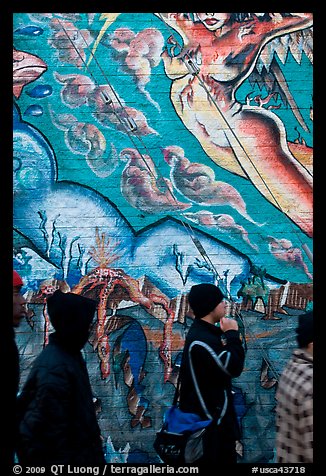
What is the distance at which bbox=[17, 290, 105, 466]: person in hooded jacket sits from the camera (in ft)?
11.9

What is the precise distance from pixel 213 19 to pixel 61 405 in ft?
13.8

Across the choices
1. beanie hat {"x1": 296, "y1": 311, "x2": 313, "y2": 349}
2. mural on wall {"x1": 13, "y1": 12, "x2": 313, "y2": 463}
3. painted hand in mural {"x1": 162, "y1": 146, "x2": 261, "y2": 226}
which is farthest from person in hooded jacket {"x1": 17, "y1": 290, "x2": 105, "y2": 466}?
painted hand in mural {"x1": 162, "y1": 146, "x2": 261, "y2": 226}

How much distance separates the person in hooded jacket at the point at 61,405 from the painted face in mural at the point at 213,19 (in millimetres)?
A: 3570

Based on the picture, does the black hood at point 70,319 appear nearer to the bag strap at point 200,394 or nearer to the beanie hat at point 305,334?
the bag strap at point 200,394

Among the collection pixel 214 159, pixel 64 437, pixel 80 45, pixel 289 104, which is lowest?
pixel 64 437

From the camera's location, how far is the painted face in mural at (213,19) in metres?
6.45

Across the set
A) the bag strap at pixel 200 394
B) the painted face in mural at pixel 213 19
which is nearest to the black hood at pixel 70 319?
the bag strap at pixel 200 394

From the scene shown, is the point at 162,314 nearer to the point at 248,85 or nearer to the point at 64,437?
the point at 248,85

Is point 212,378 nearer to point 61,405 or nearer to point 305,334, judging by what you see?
point 305,334

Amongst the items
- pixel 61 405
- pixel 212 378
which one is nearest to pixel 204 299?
pixel 212 378

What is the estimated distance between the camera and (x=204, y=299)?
4.70 m
